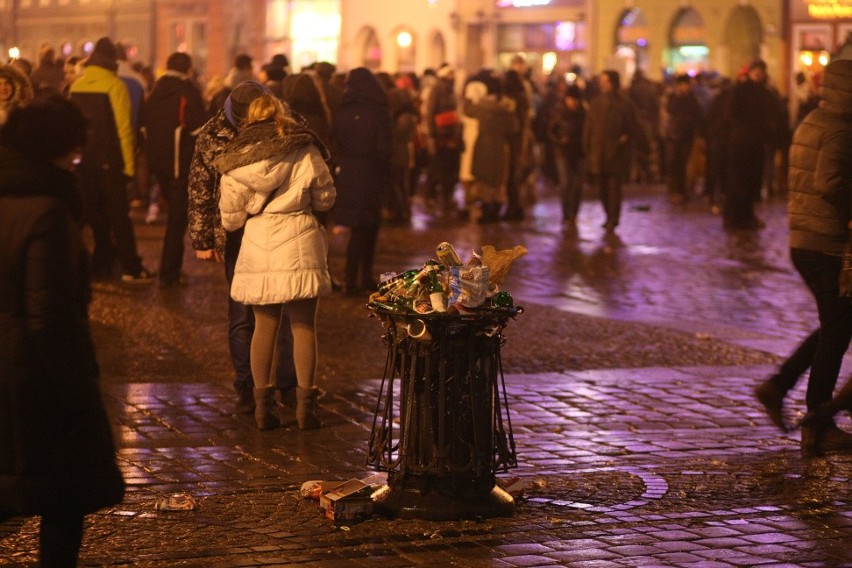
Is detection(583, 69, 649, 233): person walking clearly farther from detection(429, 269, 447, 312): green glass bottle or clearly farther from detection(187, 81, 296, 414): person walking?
detection(429, 269, 447, 312): green glass bottle

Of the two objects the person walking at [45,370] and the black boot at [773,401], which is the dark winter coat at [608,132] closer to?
the black boot at [773,401]

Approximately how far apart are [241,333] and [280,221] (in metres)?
1.00

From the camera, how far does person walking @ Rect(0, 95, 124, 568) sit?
17.1 feet

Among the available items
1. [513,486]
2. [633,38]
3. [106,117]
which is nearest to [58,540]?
[513,486]

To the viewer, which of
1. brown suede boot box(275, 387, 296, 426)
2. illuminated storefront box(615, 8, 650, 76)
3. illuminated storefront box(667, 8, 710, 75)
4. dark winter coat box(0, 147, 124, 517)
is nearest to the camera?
dark winter coat box(0, 147, 124, 517)

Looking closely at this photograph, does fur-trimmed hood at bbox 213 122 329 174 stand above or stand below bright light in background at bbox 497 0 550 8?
below

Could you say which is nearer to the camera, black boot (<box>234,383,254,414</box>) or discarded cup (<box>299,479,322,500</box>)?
discarded cup (<box>299,479,322,500</box>)

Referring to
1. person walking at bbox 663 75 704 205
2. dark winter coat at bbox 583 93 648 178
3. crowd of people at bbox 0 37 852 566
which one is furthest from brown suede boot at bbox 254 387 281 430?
person walking at bbox 663 75 704 205

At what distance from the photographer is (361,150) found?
526 inches

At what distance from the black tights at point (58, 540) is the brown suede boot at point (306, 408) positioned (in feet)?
10.8

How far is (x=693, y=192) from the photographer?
1129 inches

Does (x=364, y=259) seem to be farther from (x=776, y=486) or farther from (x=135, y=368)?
(x=776, y=486)

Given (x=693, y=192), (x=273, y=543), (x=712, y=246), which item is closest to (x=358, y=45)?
(x=693, y=192)

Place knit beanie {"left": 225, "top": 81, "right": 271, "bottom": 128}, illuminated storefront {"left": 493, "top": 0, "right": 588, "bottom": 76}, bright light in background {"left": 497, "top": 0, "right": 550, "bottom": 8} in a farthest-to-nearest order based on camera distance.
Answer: bright light in background {"left": 497, "top": 0, "right": 550, "bottom": 8}
illuminated storefront {"left": 493, "top": 0, "right": 588, "bottom": 76}
knit beanie {"left": 225, "top": 81, "right": 271, "bottom": 128}
